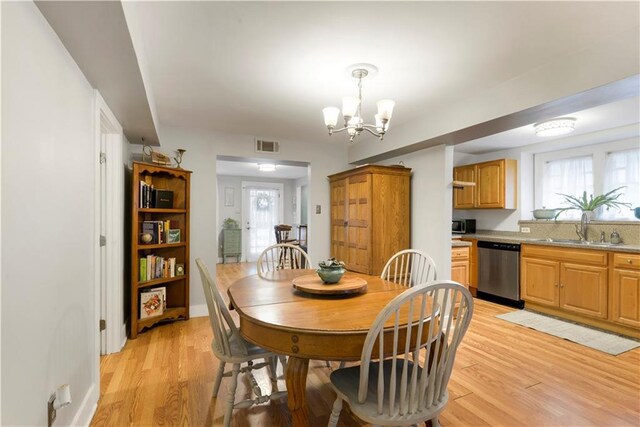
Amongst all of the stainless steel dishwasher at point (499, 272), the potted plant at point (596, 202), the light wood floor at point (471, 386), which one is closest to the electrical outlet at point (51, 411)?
the light wood floor at point (471, 386)

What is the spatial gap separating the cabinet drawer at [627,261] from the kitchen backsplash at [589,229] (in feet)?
2.09

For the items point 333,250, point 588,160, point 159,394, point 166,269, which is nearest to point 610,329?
point 588,160

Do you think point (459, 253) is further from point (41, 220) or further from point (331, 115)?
point (41, 220)

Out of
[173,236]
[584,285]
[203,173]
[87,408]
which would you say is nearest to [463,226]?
[584,285]

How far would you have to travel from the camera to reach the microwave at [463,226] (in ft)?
17.2

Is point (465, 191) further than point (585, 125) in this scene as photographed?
Yes

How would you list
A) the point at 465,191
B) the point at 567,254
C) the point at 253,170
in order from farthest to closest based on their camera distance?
the point at 253,170, the point at 465,191, the point at 567,254

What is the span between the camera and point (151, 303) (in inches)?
126

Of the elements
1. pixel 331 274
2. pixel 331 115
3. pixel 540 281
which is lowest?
pixel 540 281

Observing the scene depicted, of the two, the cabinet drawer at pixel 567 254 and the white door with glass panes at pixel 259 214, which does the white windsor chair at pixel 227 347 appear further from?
the white door with glass panes at pixel 259 214

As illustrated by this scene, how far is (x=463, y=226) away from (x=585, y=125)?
2156mm

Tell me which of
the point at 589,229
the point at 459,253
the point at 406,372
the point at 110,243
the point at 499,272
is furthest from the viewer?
A: the point at 499,272

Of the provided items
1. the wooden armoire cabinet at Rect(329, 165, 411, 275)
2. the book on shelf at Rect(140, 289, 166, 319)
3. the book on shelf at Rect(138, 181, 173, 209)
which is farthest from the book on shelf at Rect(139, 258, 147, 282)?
the wooden armoire cabinet at Rect(329, 165, 411, 275)

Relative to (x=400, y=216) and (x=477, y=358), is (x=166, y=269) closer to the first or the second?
(x=400, y=216)
